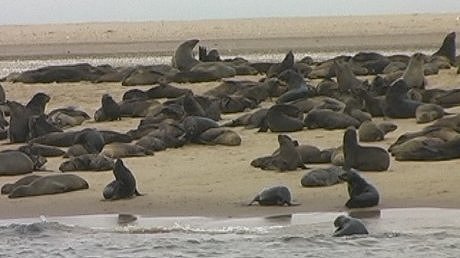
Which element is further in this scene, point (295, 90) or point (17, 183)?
point (295, 90)

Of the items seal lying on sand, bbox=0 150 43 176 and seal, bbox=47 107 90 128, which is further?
seal, bbox=47 107 90 128

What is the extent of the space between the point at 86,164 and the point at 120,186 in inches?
61.4

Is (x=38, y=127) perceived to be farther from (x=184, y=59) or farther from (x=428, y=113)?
(x=184, y=59)

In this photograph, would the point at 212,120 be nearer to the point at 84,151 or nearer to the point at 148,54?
the point at 84,151

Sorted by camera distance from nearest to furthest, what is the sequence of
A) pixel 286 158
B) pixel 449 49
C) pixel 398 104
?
pixel 286 158 → pixel 398 104 → pixel 449 49

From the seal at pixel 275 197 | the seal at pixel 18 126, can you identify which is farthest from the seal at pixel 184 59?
the seal at pixel 275 197

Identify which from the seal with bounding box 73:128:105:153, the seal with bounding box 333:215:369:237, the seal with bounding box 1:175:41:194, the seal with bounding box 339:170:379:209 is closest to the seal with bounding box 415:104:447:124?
the seal with bounding box 73:128:105:153

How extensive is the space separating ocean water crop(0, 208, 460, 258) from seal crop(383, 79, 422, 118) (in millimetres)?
5230

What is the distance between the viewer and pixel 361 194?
940 centimetres

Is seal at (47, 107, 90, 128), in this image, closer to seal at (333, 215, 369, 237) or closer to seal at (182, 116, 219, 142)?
seal at (182, 116, 219, 142)

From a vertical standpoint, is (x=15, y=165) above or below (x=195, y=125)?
below

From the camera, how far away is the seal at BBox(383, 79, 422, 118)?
14.4m

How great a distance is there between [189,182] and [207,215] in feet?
4.87

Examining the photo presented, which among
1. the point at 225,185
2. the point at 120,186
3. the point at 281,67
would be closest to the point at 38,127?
the point at 120,186
